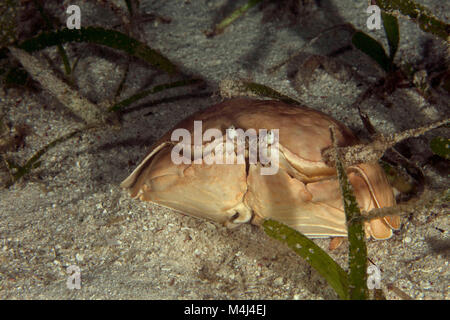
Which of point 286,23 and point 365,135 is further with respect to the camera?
point 286,23

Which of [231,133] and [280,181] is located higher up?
[231,133]

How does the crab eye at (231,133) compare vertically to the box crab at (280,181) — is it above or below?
above

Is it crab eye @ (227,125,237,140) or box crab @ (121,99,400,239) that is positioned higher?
crab eye @ (227,125,237,140)

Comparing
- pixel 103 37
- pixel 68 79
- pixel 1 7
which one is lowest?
pixel 68 79

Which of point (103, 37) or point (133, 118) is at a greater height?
point (103, 37)
